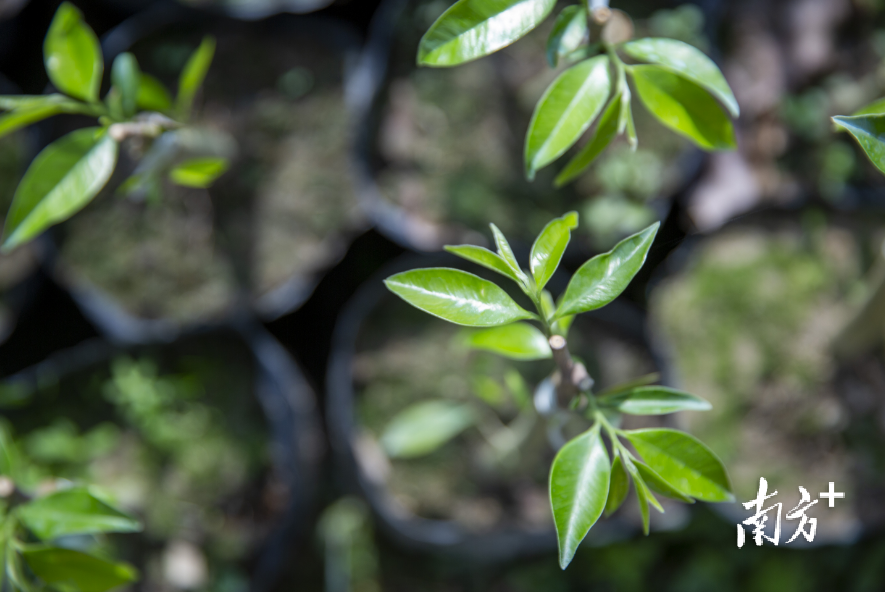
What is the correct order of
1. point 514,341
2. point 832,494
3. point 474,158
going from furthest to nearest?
point 474,158 < point 832,494 < point 514,341

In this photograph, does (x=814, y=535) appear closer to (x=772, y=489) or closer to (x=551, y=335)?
(x=772, y=489)

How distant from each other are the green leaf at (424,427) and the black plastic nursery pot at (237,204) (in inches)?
12.3

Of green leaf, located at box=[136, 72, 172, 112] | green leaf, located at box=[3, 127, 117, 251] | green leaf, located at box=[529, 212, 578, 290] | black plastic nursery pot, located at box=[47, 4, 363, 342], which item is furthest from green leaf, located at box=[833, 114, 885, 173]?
black plastic nursery pot, located at box=[47, 4, 363, 342]

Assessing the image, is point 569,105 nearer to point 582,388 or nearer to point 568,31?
point 568,31

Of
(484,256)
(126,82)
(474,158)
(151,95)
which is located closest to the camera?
(484,256)

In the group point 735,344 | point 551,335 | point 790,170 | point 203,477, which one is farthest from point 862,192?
point 203,477

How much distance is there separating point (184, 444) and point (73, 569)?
1.87ft

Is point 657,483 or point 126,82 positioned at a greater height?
point 126,82

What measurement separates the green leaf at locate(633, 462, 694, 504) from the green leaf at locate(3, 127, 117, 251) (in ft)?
1.68

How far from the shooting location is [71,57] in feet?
1.79

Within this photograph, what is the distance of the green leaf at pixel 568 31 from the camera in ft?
1.53

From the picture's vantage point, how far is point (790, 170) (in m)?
1.17

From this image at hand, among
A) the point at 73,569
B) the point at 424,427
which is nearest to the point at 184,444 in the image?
the point at 424,427

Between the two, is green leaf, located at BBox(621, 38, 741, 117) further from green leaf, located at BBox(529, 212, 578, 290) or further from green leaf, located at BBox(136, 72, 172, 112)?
green leaf, located at BBox(136, 72, 172, 112)
